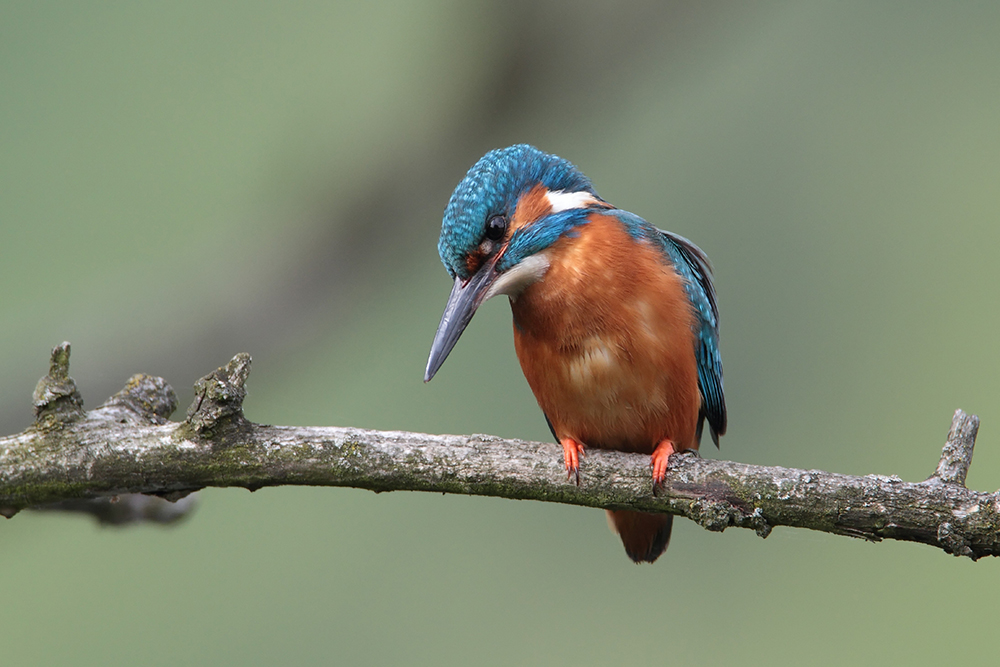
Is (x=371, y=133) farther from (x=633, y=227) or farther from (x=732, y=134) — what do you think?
(x=732, y=134)

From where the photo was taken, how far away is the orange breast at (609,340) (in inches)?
78.7

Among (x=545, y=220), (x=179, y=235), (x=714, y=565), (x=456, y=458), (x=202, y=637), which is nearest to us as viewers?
(x=456, y=458)

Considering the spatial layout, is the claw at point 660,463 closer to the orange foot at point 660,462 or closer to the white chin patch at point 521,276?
the orange foot at point 660,462

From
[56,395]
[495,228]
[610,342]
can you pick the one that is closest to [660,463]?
[610,342]

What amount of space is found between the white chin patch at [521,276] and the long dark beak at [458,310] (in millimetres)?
19

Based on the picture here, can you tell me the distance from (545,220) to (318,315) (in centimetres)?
126

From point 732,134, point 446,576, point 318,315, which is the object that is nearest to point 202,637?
point 446,576

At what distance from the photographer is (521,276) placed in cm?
196

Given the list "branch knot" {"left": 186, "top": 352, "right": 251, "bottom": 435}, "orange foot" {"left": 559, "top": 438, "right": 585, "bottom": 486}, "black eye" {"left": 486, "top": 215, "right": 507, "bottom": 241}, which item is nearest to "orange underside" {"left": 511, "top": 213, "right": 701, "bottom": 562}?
"black eye" {"left": 486, "top": 215, "right": 507, "bottom": 241}

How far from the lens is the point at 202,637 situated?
3.73 meters

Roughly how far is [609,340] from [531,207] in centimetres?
35

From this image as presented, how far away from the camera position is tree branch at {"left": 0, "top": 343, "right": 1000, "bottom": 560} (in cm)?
156

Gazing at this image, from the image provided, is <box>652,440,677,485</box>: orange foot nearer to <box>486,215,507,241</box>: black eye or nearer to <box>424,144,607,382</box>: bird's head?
<box>424,144,607,382</box>: bird's head

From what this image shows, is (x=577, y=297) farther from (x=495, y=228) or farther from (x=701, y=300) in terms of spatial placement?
(x=701, y=300)
